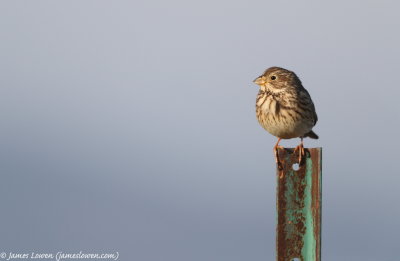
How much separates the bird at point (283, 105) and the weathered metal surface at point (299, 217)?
14.5 ft

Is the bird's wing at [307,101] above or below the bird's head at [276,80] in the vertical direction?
below

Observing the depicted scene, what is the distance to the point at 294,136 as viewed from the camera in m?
10.5

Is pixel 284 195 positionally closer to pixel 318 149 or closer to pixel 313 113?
pixel 318 149

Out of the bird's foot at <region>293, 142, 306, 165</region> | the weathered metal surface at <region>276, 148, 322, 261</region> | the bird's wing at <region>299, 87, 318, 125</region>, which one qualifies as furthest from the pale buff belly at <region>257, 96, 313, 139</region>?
the weathered metal surface at <region>276, 148, 322, 261</region>

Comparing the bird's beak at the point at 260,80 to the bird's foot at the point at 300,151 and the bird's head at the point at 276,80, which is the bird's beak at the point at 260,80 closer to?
the bird's head at the point at 276,80

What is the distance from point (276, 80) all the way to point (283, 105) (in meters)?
0.53

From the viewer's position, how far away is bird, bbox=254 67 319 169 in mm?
10266

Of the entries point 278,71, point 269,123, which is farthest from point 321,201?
point 278,71

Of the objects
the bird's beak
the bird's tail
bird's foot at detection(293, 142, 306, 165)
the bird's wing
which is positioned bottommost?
bird's foot at detection(293, 142, 306, 165)

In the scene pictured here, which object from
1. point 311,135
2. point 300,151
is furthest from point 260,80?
point 300,151

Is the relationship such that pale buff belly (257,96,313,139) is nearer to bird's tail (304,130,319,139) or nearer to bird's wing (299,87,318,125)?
bird's wing (299,87,318,125)

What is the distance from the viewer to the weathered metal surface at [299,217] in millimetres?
5723

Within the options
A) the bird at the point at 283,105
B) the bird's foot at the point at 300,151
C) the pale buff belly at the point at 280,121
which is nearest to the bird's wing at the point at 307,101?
the bird at the point at 283,105

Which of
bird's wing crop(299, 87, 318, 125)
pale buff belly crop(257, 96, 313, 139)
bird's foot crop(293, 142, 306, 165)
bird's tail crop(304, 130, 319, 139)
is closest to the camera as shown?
bird's foot crop(293, 142, 306, 165)
